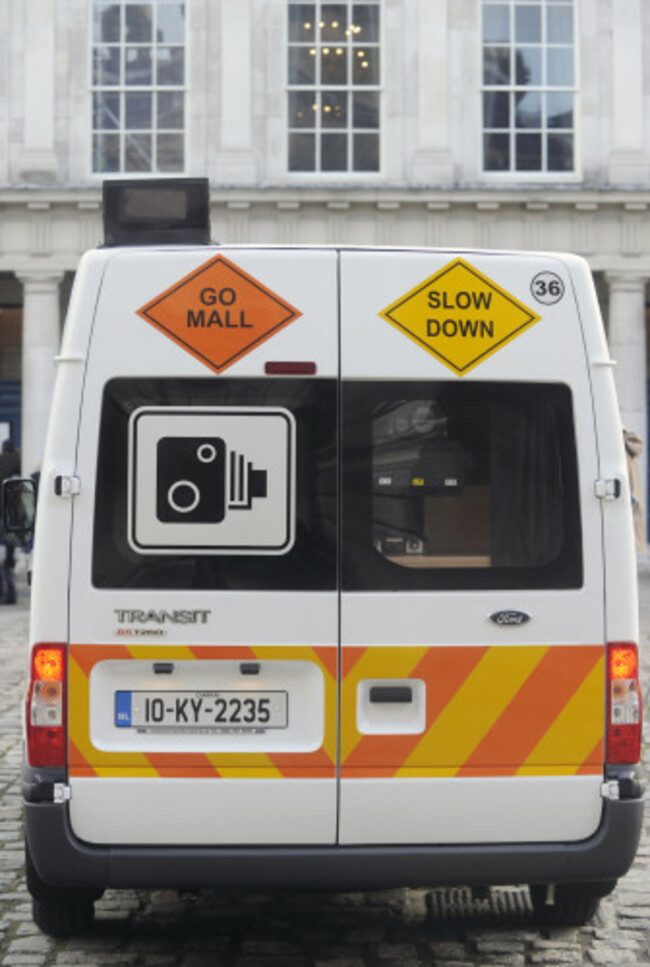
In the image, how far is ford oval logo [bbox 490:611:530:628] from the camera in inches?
184

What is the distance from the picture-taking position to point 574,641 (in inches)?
185

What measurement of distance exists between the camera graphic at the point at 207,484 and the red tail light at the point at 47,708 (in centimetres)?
51

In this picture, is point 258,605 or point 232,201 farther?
point 232,201

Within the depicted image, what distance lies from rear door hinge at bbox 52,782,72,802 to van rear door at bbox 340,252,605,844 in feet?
2.59

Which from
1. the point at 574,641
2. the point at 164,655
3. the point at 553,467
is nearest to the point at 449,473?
the point at 553,467

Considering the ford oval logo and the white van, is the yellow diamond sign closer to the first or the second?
the white van

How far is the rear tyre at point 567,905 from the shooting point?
530 centimetres

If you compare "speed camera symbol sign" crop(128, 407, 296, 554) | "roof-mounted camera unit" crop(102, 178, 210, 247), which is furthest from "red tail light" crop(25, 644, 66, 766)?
"roof-mounted camera unit" crop(102, 178, 210, 247)

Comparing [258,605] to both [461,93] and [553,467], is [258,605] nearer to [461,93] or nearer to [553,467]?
[553,467]

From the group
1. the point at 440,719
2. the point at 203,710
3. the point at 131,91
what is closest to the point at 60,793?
the point at 203,710

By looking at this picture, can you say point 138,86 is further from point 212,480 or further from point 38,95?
point 212,480

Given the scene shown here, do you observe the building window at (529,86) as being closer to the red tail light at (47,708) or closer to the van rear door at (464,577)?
the van rear door at (464,577)

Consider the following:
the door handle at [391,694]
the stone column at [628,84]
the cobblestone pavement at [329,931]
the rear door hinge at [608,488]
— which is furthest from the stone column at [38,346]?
the rear door hinge at [608,488]

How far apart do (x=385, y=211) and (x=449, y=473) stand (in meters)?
22.9
